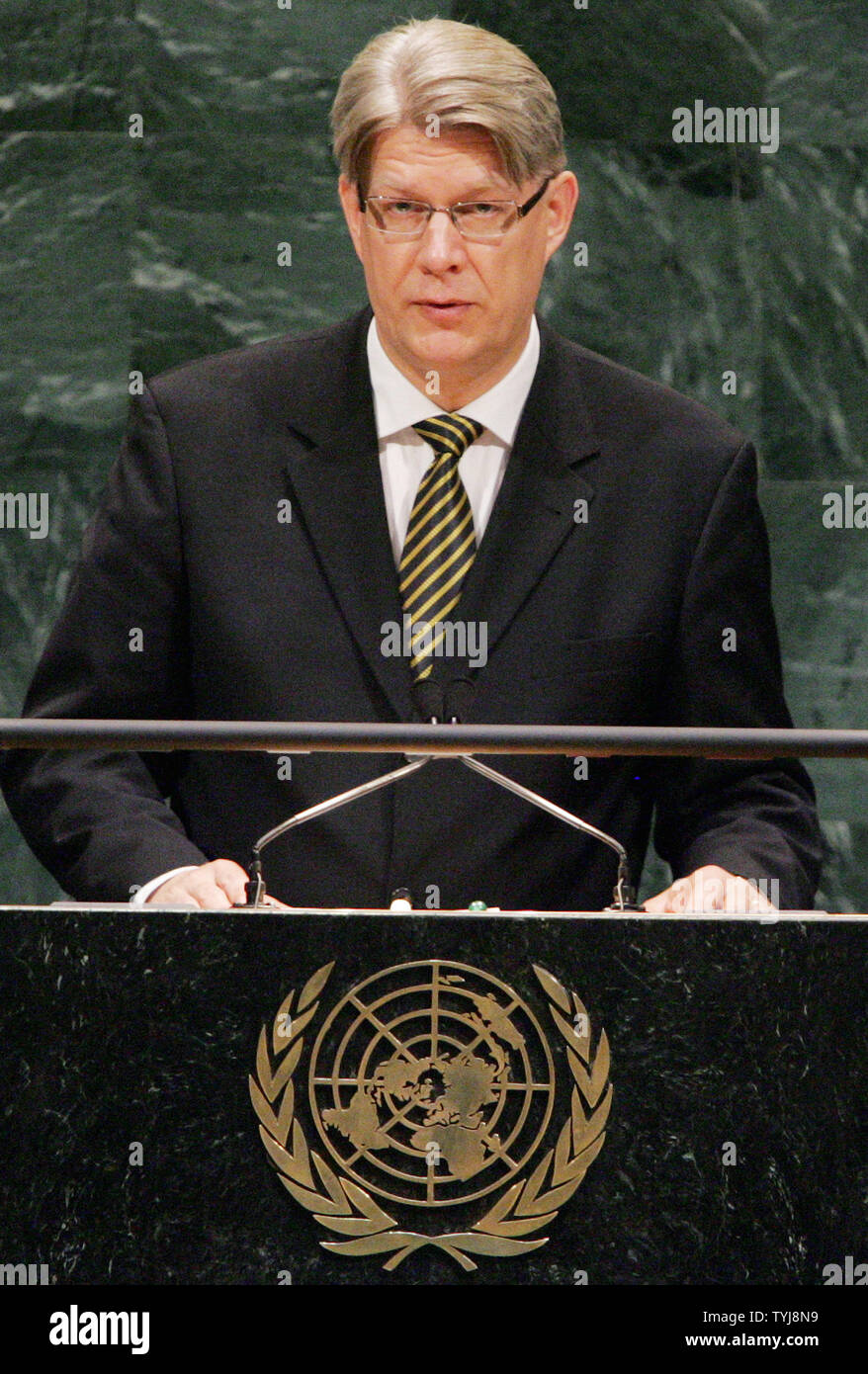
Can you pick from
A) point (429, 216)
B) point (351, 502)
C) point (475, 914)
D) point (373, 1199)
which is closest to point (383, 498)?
point (351, 502)

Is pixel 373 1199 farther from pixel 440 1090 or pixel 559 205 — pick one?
pixel 559 205

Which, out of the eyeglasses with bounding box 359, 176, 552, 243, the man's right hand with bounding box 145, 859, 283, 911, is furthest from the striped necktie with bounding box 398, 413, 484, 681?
the man's right hand with bounding box 145, 859, 283, 911

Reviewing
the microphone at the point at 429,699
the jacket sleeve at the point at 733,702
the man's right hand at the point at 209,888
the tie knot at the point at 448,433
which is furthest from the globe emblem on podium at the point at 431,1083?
the tie knot at the point at 448,433

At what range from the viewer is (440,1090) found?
212cm

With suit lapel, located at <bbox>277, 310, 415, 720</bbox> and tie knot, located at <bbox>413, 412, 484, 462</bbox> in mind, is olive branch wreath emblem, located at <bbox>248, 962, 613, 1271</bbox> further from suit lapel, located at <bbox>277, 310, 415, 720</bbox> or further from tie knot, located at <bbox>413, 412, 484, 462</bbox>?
tie knot, located at <bbox>413, 412, 484, 462</bbox>

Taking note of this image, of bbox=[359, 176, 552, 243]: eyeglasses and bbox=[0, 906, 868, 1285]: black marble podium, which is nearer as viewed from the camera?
bbox=[0, 906, 868, 1285]: black marble podium

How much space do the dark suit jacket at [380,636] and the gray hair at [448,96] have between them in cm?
35

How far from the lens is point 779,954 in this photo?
2.15 meters

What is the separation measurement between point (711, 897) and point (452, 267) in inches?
48.3

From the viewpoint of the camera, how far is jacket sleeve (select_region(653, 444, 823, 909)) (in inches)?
117

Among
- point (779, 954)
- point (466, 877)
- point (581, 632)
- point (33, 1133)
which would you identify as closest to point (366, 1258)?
point (33, 1133)

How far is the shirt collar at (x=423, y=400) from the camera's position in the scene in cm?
337

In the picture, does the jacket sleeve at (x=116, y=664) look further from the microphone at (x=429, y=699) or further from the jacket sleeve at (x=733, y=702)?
the jacket sleeve at (x=733, y=702)

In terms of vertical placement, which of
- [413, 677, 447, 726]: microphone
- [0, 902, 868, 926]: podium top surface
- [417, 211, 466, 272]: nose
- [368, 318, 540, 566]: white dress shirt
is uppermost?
[417, 211, 466, 272]: nose
